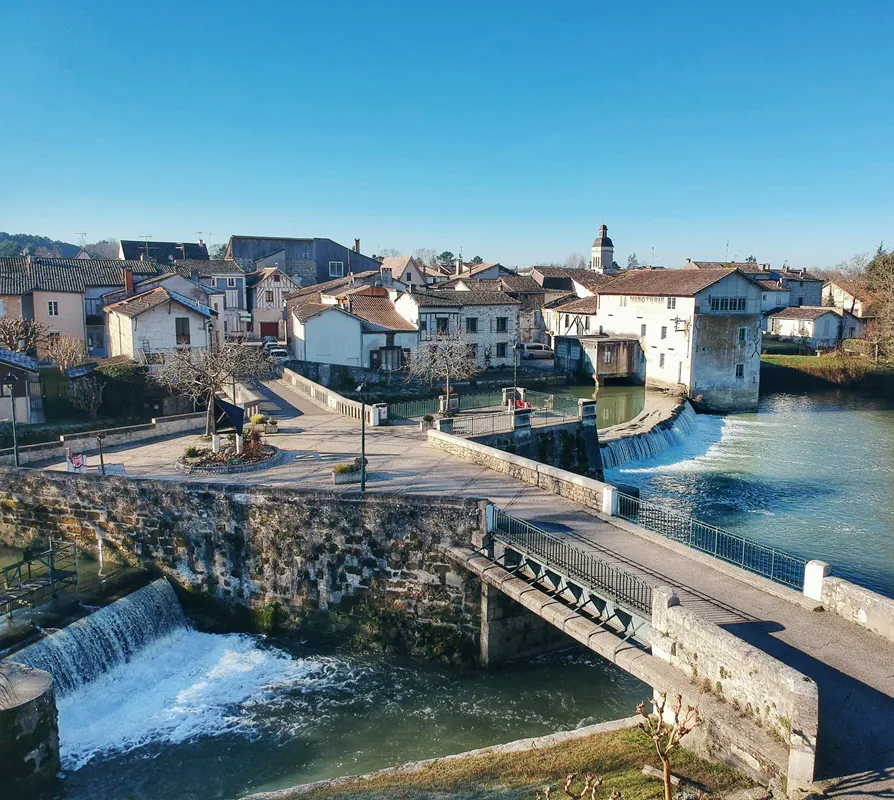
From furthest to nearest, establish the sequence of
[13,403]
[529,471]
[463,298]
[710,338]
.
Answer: [463,298]
[710,338]
[529,471]
[13,403]

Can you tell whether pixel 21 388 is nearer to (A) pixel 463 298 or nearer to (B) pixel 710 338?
(A) pixel 463 298

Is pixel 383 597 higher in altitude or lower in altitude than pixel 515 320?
lower

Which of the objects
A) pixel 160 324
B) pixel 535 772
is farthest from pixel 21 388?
pixel 535 772

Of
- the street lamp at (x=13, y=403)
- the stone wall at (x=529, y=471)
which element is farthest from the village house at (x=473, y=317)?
the street lamp at (x=13, y=403)

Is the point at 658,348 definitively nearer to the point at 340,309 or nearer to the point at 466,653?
the point at 340,309

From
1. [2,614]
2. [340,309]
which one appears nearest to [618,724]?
[2,614]

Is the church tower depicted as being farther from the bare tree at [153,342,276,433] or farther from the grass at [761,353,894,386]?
the bare tree at [153,342,276,433]

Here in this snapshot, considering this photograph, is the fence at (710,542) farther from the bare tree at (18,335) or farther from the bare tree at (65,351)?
the bare tree at (18,335)
